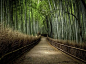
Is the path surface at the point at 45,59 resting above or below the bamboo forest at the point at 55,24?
below

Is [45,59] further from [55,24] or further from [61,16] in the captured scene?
[55,24]

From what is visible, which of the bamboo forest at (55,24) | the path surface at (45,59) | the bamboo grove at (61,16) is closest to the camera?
the bamboo forest at (55,24)

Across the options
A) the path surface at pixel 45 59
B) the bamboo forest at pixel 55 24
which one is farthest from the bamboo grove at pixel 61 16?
the path surface at pixel 45 59

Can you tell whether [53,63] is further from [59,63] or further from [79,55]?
[79,55]

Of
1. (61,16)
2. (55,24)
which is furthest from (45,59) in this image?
(55,24)

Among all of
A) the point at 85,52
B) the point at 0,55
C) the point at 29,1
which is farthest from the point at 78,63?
the point at 29,1

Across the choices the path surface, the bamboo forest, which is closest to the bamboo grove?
the bamboo forest

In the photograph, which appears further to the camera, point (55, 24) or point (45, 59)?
point (55, 24)

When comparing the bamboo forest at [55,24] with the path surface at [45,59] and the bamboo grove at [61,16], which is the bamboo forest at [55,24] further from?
the path surface at [45,59]

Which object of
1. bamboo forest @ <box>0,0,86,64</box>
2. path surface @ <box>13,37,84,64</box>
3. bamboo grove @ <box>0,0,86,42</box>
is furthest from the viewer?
bamboo grove @ <box>0,0,86,42</box>

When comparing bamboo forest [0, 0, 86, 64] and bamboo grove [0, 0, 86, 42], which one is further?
bamboo grove [0, 0, 86, 42]

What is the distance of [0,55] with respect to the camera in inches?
158

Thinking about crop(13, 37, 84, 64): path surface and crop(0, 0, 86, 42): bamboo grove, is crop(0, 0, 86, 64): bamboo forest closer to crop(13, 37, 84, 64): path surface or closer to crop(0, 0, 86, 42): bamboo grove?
crop(0, 0, 86, 42): bamboo grove

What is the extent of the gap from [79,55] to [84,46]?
0.68 meters
